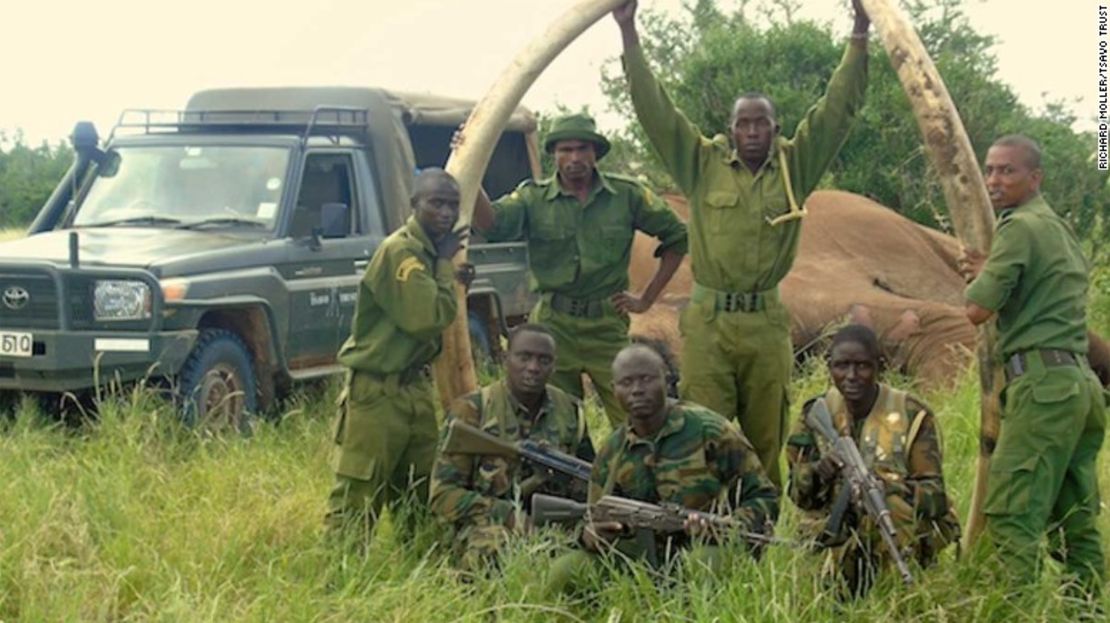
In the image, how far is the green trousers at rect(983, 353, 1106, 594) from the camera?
4559mm

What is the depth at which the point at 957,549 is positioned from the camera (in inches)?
190

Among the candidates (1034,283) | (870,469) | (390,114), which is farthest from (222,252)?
(1034,283)

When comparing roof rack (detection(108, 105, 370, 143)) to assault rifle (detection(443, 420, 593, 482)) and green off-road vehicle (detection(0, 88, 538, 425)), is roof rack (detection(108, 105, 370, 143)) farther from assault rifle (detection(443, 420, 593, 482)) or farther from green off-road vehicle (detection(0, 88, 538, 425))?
assault rifle (detection(443, 420, 593, 482))

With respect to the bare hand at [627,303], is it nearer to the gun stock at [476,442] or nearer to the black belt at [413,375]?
the black belt at [413,375]

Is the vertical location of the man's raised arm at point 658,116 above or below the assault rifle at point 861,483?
above

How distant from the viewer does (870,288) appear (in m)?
9.98

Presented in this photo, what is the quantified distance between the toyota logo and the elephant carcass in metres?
3.52

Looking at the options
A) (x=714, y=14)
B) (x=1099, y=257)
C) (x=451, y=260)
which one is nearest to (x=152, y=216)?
(x=451, y=260)

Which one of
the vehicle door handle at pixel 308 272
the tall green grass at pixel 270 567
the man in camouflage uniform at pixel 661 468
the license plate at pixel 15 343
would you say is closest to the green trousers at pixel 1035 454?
the tall green grass at pixel 270 567

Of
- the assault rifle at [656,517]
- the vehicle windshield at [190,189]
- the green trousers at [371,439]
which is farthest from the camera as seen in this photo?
the vehicle windshield at [190,189]

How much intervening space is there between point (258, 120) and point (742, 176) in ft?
12.9

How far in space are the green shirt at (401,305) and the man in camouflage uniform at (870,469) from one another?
1.31m

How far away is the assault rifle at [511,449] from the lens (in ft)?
16.0

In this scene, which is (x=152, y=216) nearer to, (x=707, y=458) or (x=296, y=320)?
(x=296, y=320)
